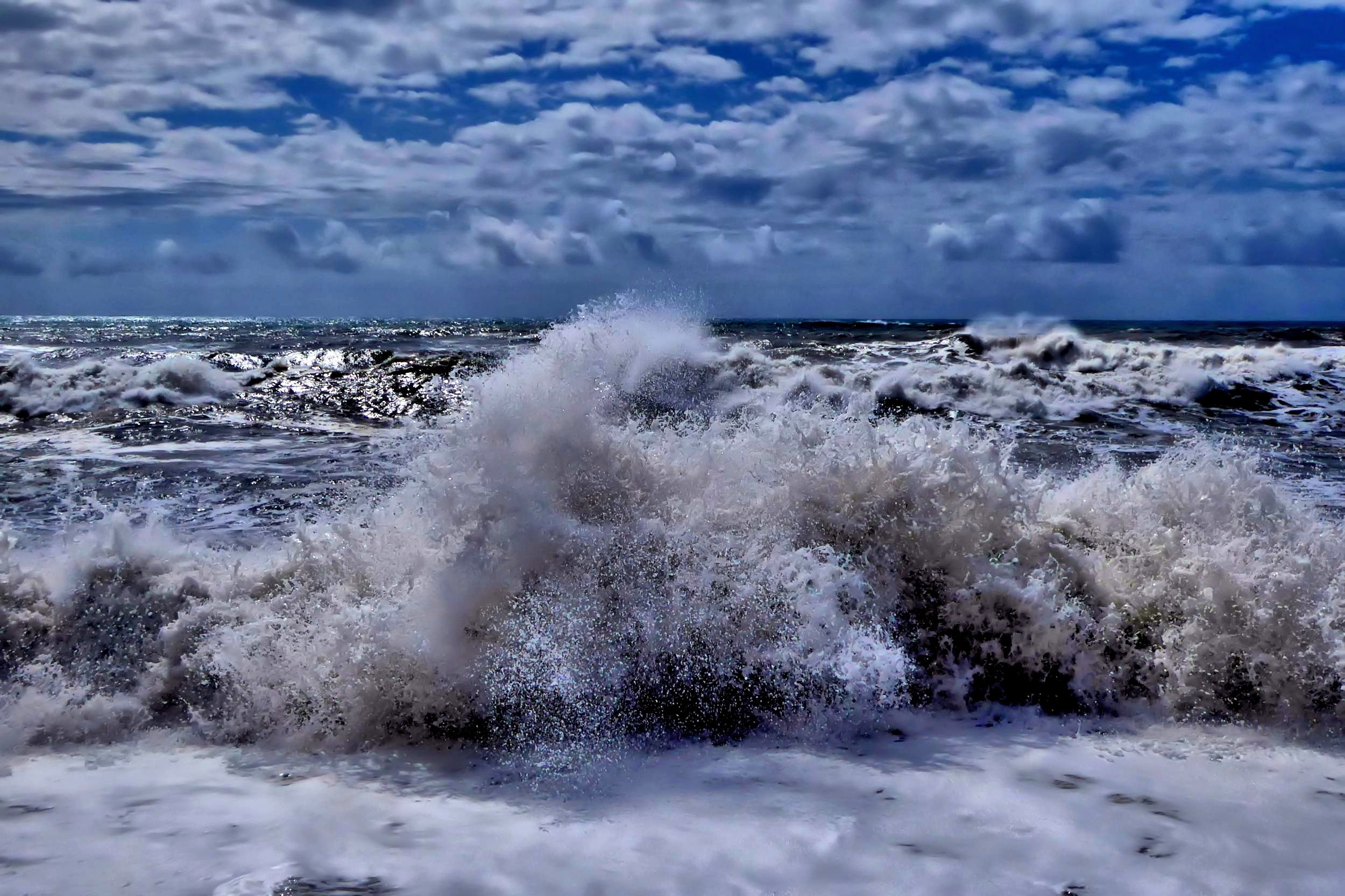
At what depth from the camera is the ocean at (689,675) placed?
261 cm

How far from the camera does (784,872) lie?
249 centimetres

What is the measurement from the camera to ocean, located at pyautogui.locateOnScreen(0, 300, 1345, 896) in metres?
2.61

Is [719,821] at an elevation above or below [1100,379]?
below

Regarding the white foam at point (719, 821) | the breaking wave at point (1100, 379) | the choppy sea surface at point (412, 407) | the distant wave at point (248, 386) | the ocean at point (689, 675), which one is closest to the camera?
the white foam at point (719, 821)

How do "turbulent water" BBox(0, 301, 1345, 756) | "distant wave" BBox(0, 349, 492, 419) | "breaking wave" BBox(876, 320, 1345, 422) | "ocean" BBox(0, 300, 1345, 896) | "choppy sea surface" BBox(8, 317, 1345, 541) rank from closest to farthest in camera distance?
"ocean" BBox(0, 300, 1345, 896) < "turbulent water" BBox(0, 301, 1345, 756) < "choppy sea surface" BBox(8, 317, 1345, 541) < "distant wave" BBox(0, 349, 492, 419) < "breaking wave" BBox(876, 320, 1345, 422)

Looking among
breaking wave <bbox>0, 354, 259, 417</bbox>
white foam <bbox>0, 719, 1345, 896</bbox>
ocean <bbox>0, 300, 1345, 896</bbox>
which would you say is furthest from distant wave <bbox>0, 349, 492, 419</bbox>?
white foam <bbox>0, 719, 1345, 896</bbox>

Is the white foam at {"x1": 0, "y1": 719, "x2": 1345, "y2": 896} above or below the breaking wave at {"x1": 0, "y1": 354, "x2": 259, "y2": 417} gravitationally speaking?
below

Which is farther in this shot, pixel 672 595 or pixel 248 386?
pixel 248 386

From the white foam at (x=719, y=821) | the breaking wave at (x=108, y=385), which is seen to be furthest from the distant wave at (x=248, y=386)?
the white foam at (x=719, y=821)

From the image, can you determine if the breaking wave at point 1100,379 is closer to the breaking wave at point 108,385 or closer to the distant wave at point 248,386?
the distant wave at point 248,386

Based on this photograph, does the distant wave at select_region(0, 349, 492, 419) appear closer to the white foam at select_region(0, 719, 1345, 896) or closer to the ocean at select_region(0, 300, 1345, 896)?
the ocean at select_region(0, 300, 1345, 896)

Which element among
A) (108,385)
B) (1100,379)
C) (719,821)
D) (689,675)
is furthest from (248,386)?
(719,821)

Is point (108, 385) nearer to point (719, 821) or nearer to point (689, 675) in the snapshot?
point (689, 675)

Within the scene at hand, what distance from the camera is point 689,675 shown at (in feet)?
11.6
